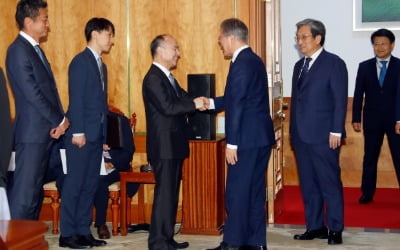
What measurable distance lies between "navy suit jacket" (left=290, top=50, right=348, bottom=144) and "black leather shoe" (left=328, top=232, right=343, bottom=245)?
0.72m

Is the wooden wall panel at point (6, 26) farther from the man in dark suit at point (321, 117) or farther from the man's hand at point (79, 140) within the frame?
the man in dark suit at point (321, 117)

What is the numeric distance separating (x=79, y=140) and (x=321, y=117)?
1838mm

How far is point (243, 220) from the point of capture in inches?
224

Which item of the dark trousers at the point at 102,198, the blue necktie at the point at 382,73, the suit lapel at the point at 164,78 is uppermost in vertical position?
the blue necktie at the point at 382,73

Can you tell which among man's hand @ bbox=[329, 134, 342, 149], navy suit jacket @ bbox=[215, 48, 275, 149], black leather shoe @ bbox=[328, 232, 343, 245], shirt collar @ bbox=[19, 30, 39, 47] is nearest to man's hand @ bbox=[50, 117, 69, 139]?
shirt collar @ bbox=[19, 30, 39, 47]

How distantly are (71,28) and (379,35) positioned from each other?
3.09 m

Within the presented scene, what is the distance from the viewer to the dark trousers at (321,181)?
6.17 metres

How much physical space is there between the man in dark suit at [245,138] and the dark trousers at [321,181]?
0.62 meters

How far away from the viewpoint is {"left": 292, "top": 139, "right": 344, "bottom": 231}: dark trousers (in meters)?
6.17

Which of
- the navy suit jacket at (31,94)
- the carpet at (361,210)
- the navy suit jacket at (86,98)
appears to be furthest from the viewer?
the carpet at (361,210)

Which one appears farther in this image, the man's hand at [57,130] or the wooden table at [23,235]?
the man's hand at [57,130]

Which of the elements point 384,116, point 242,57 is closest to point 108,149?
point 242,57

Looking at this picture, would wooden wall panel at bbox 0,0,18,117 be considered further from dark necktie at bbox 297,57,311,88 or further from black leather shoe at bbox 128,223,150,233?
dark necktie at bbox 297,57,311,88

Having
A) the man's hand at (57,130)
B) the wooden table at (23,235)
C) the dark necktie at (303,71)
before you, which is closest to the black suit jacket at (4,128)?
the wooden table at (23,235)
